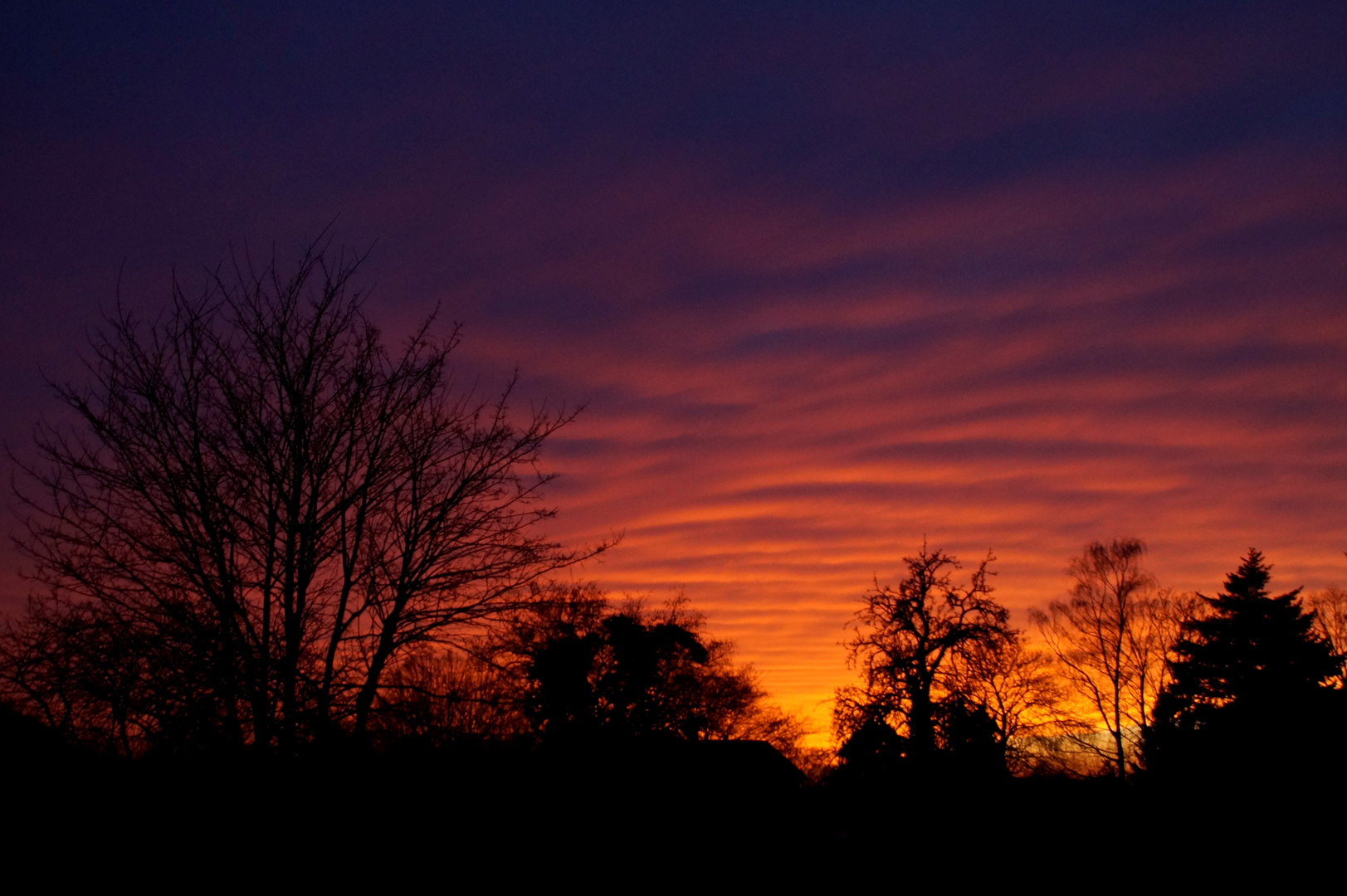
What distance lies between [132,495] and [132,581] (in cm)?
84

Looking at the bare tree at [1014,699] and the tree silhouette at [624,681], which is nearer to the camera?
the tree silhouette at [624,681]

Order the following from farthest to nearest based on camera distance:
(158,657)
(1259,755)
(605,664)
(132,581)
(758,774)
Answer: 1. (605,664)
2. (758,774)
3. (1259,755)
4. (132,581)
5. (158,657)

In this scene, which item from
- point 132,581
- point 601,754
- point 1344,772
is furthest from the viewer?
point 601,754

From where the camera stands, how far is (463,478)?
987 centimetres

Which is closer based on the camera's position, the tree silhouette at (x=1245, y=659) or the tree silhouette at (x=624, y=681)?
the tree silhouette at (x=624, y=681)

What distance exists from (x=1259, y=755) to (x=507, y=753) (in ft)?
43.7

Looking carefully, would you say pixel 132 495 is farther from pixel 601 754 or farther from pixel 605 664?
pixel 605 664

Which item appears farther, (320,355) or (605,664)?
(605,664)

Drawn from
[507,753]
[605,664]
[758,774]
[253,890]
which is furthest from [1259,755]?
[605,664]

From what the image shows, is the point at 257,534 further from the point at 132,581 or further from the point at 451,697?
the point at 451,697

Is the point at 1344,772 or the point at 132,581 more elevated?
the point at 132,581

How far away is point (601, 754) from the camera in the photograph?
1778 cm

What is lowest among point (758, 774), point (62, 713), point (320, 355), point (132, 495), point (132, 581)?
point (758, 774)

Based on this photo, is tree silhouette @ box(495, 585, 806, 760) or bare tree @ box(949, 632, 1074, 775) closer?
tree silhouette @ box(495, 585, 806, 760)
